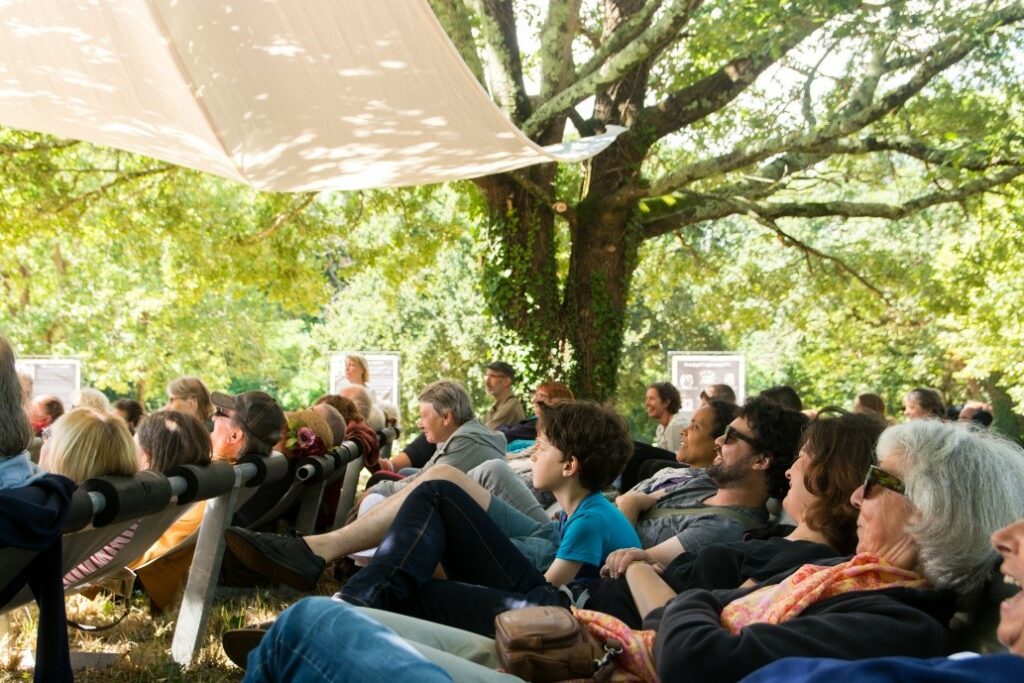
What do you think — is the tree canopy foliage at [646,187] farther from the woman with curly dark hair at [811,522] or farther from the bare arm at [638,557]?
the woman with curly dark hair at [811,522]

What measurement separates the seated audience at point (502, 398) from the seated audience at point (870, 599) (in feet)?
23.7

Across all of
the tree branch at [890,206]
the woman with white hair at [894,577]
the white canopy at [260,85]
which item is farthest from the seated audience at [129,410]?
the tree branch at [890,206]

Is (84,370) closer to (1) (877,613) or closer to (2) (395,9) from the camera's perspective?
(2) (395,9)

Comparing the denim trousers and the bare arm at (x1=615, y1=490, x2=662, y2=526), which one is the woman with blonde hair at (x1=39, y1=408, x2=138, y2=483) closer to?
the denim trousers

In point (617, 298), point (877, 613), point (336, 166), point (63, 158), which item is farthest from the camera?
point (63, 158)

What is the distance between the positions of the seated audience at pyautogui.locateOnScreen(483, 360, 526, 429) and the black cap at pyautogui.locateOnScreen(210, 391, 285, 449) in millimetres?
4556

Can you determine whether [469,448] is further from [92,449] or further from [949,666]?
[949,666]

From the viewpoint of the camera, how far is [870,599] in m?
2.25

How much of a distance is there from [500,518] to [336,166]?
3.22 meters

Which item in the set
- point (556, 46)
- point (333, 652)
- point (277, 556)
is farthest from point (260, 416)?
point (556, 46)

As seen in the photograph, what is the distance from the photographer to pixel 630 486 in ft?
19.8

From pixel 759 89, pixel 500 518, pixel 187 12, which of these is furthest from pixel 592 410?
pixel 759 89

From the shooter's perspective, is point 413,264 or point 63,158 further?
point 413,264

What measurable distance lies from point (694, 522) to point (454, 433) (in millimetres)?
2292
